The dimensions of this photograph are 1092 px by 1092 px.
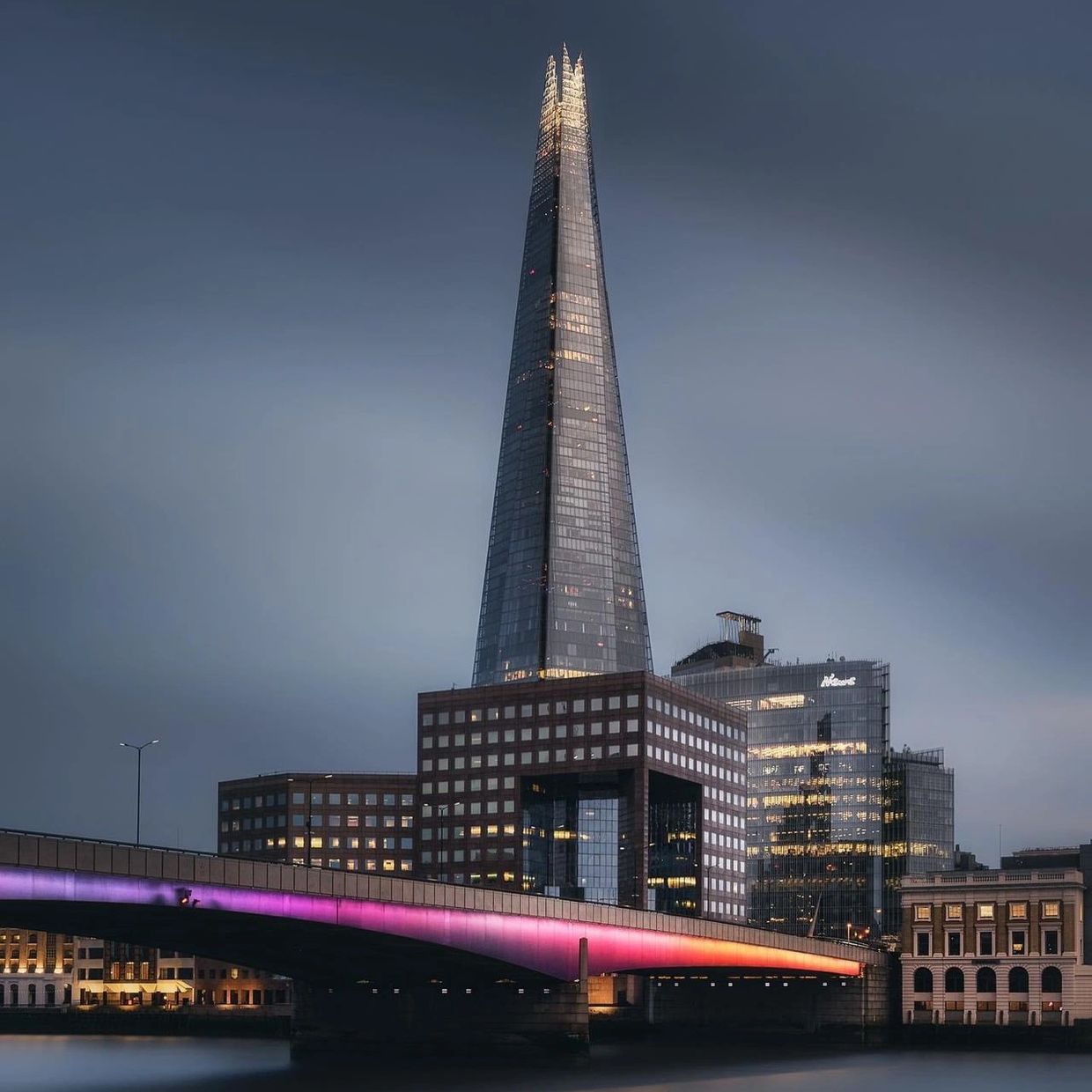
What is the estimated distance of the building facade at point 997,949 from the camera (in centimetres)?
16800

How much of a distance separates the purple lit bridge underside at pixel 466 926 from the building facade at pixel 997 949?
12.6m

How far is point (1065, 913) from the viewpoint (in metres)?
171

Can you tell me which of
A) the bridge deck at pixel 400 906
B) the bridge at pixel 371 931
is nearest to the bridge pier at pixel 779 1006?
the bridge at pixel 371 931

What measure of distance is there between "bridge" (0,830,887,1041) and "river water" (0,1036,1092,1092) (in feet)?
21.9

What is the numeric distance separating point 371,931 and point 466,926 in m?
10.1

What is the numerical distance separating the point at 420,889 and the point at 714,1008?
7989 cm

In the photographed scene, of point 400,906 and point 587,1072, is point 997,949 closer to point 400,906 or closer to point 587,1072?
point 587,1072

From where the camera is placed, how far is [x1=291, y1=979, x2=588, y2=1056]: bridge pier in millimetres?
131625

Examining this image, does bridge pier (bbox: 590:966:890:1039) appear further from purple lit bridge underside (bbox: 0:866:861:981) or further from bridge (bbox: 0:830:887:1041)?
purple lit bridge underside (bbox: 0:866:861:981)

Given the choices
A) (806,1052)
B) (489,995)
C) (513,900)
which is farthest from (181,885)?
(806,1052)

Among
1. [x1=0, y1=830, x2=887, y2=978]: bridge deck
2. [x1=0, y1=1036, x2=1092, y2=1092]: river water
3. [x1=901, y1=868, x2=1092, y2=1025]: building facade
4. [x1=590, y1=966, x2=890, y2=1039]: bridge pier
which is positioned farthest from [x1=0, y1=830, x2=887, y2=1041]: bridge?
[x1=901, y1=868, x2=1092, y2=1025]: building facade

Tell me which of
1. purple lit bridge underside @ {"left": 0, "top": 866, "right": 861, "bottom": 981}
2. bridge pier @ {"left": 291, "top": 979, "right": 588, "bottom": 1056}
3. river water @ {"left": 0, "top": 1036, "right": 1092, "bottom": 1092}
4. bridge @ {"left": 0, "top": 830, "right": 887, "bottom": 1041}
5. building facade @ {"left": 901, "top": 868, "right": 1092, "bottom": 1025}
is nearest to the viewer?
purple lit bridge underside @ {"left": 0, "top": 866, "right": 861, "bottom": 981}

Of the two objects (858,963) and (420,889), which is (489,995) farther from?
(858,963)

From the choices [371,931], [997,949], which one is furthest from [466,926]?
[997,949]
